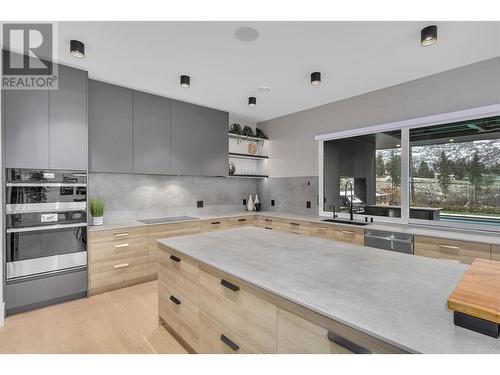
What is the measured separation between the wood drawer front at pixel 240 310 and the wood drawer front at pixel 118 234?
1.88m

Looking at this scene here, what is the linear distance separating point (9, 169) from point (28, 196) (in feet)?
0.96

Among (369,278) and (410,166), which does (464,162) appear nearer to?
(410,166)

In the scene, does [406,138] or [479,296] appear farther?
[406,138]

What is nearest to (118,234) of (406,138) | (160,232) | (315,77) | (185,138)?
(160,232)

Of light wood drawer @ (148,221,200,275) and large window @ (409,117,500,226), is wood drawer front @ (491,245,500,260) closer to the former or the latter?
large window @ (409,117,500,226)

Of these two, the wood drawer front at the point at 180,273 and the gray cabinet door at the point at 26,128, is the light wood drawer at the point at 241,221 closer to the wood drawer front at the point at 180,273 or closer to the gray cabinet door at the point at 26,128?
the wood drawer front at the point at 180,273

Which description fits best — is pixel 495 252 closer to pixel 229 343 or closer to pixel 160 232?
pixel 229 343

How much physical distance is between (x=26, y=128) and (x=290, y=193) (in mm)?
3667

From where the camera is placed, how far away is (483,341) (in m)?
0.72

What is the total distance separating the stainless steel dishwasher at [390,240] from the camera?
8.68ft

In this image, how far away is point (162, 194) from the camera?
386 centimetres

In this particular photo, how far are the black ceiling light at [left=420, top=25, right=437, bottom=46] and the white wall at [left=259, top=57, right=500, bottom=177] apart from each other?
41.7 inches

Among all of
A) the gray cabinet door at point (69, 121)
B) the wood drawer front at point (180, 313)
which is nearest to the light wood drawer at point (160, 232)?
the gray cabinet door at point (69, 121)

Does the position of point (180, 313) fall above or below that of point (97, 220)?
below
